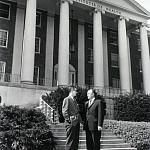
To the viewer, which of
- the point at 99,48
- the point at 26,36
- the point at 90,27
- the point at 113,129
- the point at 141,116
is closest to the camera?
the point at 113,129

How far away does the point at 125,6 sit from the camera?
1237 inches

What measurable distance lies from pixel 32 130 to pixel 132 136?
20.4 ft

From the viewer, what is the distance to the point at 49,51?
30.5 metres

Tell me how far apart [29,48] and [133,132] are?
12.9 meters

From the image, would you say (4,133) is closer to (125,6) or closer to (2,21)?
(2,21)

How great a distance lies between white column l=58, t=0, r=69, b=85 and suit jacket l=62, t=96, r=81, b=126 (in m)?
15.0

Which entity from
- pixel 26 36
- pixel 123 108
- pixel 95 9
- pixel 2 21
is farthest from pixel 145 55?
pixel 2 21

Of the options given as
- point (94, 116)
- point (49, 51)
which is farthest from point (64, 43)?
point (94, 116)

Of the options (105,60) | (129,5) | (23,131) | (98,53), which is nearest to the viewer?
(23,131)

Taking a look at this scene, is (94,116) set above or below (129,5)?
below

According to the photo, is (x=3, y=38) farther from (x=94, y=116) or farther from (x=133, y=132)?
(x=94, y=116)

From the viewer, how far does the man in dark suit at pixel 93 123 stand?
8.01 metres

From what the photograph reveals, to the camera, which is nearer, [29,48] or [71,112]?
[71,112]

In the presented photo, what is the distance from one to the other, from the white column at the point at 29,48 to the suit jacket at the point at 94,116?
14433 mm
